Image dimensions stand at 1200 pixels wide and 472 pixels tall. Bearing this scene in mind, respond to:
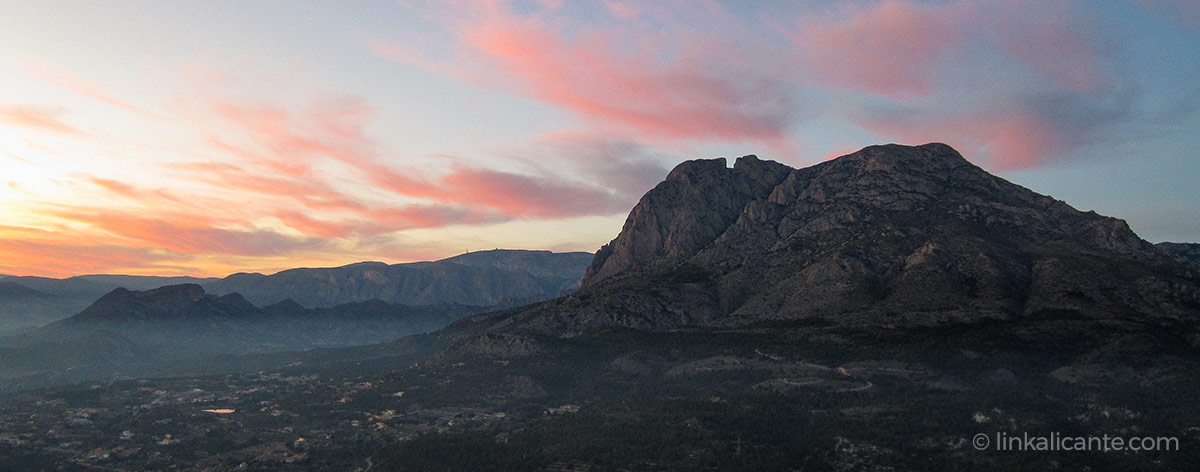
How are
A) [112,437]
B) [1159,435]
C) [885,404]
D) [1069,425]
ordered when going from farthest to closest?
[112,437] < [885,404] < [1069,425] < [1159,435]

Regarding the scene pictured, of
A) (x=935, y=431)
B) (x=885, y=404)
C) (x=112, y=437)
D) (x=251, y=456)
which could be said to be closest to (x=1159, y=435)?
(x=935, y=431)

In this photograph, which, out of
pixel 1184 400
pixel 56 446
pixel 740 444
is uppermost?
pixel 1184 400

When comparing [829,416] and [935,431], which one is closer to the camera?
[935,431]

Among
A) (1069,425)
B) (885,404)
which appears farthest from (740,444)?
(1069,425)

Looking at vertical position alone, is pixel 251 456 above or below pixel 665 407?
below

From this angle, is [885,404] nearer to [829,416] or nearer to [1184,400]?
[829,416]

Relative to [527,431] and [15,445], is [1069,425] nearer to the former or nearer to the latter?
[527,431]

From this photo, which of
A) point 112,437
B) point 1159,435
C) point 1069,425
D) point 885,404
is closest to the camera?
point 1159,435

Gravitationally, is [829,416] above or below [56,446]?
above

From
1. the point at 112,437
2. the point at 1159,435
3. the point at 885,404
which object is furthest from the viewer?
the point at 112,437
